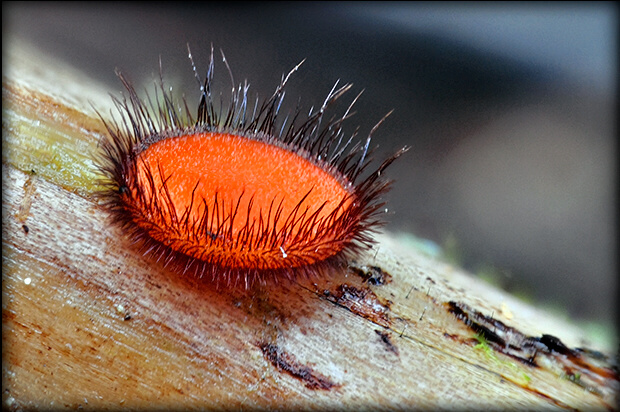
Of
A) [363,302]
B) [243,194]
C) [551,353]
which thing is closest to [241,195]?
[243,194]

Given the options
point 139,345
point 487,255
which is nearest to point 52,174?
point 139,345

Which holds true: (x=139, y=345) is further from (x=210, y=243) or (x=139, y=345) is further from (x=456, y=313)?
(x=456, y=313)

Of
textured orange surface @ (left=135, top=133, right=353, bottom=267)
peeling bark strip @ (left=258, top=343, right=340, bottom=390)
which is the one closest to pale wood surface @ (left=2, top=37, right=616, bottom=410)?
peeling bark strip @ (left=258, top=343, right=340, bottom=390)

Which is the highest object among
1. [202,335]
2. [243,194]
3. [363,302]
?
[243,194]

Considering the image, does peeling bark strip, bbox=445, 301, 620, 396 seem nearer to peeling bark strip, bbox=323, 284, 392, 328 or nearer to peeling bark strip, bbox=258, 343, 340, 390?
peeling bark strip, bbox=323, 284, 392, 328

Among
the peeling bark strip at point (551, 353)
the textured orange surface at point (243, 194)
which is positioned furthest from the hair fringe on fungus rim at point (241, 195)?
the peeling bark strip at point (551, 353)

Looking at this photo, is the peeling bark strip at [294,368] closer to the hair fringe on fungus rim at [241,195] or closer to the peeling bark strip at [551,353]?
the hair fringe on fungus rim at [241,195]

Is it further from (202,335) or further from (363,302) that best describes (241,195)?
(363,302)
